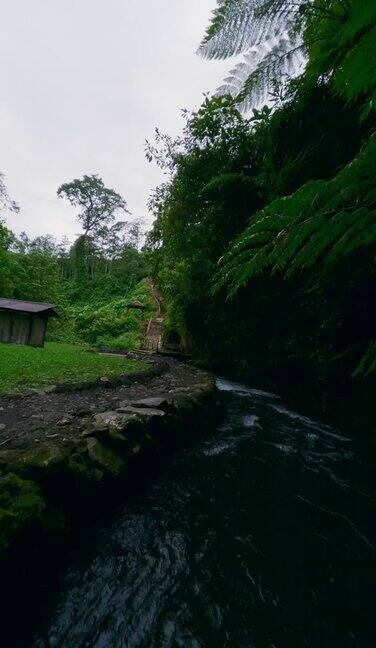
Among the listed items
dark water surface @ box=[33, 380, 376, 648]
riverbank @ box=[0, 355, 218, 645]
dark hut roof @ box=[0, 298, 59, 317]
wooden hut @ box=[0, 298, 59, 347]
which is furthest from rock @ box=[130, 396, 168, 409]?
wooden hut @ box=[0, 298, 59, 347]

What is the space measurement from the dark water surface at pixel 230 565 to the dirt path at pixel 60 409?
1154 mm

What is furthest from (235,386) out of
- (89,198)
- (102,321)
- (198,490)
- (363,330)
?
(89,198)

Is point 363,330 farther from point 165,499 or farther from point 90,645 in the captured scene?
point 90,645

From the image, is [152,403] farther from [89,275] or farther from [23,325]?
[89,275]

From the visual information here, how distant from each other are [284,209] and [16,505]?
2.58 m

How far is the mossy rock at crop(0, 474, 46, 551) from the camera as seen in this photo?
2070mm

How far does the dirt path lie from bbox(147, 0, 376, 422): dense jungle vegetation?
7.49 feet

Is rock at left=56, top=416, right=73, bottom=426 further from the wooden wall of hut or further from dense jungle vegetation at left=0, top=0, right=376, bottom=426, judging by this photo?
the wooden wall of hut

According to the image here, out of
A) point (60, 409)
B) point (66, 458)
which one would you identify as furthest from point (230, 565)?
point (60, 409)

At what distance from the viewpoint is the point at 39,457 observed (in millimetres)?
2709

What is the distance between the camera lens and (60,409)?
4.46m

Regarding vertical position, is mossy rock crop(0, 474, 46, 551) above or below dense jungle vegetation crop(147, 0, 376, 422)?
below

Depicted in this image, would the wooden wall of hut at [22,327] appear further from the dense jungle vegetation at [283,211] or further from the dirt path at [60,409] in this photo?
Answer: the dirt path at [60,409]

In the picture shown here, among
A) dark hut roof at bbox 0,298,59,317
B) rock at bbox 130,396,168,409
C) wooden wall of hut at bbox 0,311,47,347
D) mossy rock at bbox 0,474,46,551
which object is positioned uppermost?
dark hut roof at bbox 0,298,59,317
